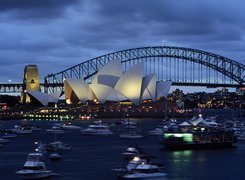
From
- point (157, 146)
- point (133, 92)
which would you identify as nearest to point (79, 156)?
point (157, 146)

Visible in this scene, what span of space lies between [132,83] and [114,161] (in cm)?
7629

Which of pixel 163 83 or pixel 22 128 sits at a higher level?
pixel 163 83

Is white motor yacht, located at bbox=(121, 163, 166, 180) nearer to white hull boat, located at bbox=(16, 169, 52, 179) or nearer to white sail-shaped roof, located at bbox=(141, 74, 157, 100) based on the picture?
white hull boat, located at bbox=(16, 169, 52, 179)

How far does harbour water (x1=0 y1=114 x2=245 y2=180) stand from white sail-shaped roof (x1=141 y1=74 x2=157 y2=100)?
61.7 m

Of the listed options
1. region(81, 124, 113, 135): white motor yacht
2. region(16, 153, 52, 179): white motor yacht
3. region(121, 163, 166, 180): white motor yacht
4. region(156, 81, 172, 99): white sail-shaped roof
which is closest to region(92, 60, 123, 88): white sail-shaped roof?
region(156, 81, 172, 99): white sail-shaped roof

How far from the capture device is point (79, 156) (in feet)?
166

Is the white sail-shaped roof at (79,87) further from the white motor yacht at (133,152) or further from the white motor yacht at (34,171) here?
the white motor yacht at (34,171)

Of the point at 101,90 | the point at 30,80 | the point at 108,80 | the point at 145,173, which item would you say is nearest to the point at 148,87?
the point at 108,80

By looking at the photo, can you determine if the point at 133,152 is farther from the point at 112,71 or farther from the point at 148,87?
the point at 148,87

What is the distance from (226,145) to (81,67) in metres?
112

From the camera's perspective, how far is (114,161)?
4691cm

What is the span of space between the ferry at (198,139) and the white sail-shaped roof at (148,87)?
66165 mm

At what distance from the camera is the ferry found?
55.2m

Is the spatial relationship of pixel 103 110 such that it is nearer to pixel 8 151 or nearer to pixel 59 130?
pixel 59 130
